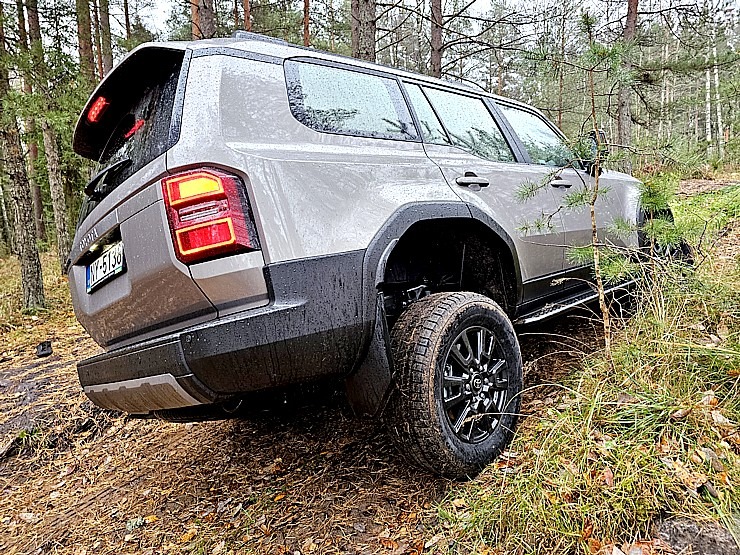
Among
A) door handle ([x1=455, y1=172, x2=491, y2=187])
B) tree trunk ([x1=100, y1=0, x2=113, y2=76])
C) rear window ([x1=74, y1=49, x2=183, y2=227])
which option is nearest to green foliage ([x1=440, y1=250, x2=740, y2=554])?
door handle ([x1=455, y1=172, x2=491, y2=187])

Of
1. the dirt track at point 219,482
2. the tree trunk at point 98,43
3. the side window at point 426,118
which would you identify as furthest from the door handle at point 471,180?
the tree trunk at point 98,43

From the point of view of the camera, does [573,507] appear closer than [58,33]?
Yes

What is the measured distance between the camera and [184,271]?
1.65 metres

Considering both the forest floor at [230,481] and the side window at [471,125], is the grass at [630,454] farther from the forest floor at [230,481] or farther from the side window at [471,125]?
the side window at [471,125]

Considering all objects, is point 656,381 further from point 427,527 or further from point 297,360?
point 297,360

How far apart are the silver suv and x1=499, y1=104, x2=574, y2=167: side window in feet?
2.79

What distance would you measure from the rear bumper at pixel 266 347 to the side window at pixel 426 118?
3.32 ft

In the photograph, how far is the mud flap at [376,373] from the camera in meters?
1.95

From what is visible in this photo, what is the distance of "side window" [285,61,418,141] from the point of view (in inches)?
80.8

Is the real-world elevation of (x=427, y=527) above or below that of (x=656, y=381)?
below

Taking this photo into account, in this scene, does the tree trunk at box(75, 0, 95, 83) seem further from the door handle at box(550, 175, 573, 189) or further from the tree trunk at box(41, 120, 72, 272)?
the door handle at box(550, 175, 573, 189)

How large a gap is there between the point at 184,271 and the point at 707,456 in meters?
1.92

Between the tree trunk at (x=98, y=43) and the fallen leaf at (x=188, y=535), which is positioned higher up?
the tree trunk at (x=98, y=43)

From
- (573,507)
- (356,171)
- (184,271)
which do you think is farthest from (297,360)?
(573,507)
